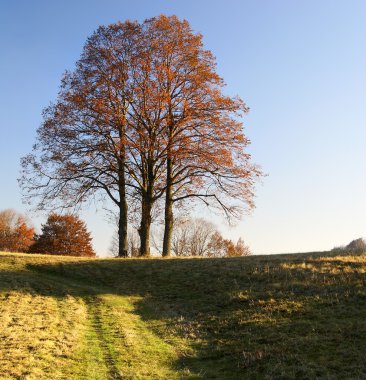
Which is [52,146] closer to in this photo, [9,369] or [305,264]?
[305,264]

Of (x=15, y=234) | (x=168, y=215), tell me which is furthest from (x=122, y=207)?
(x=15, y=234)

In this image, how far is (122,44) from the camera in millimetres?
31172

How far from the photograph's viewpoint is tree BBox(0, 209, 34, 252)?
8175 centimetres

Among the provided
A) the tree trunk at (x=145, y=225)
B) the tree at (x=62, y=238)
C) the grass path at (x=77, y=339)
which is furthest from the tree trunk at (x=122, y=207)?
the tree at (x=62, y=238)

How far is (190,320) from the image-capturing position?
48.9ft

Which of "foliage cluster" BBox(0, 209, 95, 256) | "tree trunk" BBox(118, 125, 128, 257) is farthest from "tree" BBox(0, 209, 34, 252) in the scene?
"tree trunk" BBox(118, 125, 128, 257)

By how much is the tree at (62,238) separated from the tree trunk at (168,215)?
44.5 m

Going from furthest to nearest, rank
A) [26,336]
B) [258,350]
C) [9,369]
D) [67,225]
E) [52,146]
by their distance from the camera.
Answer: [67,225] < [52,146] < [26,336] < [258,350] < [9,369]

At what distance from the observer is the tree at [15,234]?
3219 inches

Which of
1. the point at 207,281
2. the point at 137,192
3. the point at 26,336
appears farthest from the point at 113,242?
the point at 26,336

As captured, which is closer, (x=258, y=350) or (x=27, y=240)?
(x=258, y=350)

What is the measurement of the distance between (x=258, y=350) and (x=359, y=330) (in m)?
2.95

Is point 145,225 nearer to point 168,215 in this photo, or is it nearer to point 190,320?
point 168,215

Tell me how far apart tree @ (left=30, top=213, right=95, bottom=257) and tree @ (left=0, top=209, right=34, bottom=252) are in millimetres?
9203
